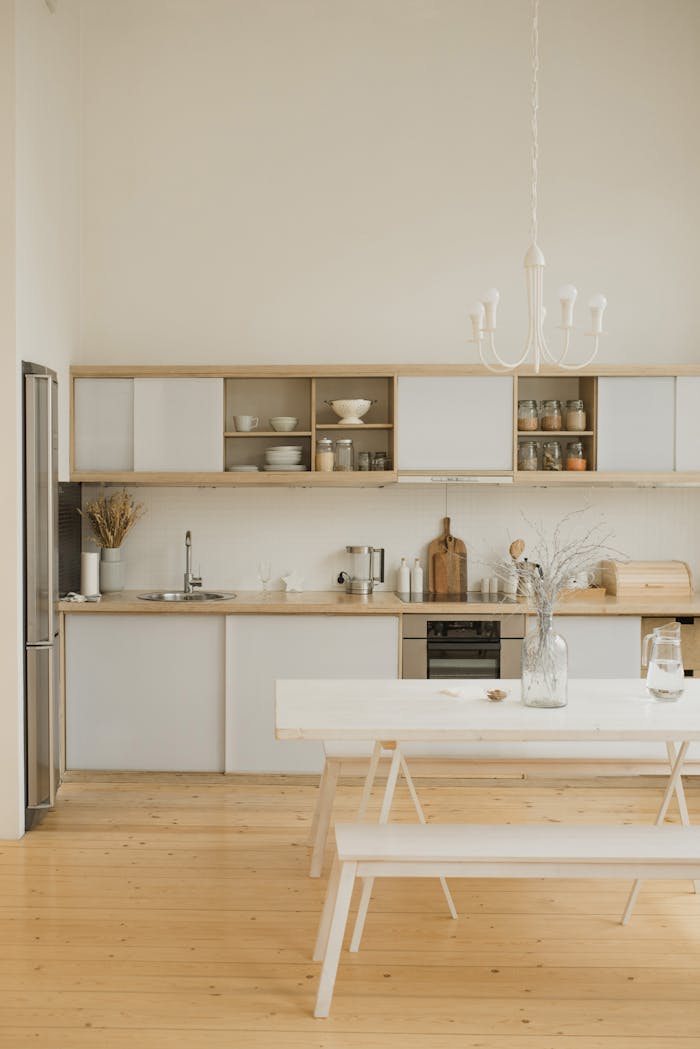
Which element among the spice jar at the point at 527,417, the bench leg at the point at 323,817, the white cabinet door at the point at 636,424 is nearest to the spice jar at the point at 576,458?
the white cabinet door at the point at 636,424

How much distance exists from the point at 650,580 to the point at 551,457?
3.05 feet

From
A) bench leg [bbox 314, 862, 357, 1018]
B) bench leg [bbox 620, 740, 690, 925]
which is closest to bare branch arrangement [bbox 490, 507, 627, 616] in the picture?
bench leg [bbox 620, 740, 690, 925]

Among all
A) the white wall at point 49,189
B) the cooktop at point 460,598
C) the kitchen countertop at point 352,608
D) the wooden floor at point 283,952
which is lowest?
the wooden floor at point 283,952

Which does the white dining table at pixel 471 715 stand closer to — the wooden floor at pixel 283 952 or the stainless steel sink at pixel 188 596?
the wooden floor at pixel 283 952

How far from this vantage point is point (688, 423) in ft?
18.5

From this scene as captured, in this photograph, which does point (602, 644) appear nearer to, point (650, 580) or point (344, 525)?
point (650, 580)

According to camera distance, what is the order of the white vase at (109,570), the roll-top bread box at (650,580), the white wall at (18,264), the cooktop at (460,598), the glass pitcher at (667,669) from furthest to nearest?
the white vase at (109,570) < the roll-top bread box at (650,580) < the cooktop at (460,598) < the white wall at (18,264) < the glass pitcher at (667,669)

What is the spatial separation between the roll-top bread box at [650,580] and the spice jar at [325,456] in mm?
1774

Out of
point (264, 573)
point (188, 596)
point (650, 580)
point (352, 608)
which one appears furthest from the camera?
point (264, 573)

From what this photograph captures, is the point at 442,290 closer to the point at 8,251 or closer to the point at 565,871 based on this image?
the point at 8,251

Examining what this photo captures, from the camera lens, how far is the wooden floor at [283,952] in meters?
3.00

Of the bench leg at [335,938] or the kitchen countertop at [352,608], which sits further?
the kitchen countertop at [352,608]

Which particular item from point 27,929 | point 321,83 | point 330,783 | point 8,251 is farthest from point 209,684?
point 321,83

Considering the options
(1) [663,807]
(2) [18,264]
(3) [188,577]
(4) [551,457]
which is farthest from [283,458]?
(1) [663,807]
